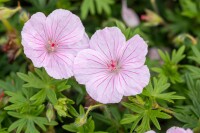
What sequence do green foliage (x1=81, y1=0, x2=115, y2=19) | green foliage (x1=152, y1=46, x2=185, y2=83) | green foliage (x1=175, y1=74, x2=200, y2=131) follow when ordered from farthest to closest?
green foliage (x1=81, y1=0, x2=115, y2=19), green foliage (x1=152, y1=46, x2=185, y2=83), green foliage (x1=175, y1=74, x2=200, y2=131)

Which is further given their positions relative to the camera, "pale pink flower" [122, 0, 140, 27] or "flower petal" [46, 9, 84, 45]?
"pale pink flower" [122, 0, 140, 27]

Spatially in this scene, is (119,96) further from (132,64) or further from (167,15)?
(167,15)

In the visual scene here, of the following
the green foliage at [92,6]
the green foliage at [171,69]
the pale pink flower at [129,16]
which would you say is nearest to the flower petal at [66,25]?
the green foliage at [171,69]

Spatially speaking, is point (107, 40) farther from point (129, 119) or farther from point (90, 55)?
point (129, 119)

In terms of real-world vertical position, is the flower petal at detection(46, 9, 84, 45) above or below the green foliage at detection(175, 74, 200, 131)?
above

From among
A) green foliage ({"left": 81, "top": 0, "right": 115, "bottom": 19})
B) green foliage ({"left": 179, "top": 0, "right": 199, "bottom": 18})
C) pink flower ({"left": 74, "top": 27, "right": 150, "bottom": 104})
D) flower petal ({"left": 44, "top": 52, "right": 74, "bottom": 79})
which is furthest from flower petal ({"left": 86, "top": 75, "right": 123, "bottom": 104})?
green foliage ({"left": 179, "top": 0, "right": 199, "bottom": 18})

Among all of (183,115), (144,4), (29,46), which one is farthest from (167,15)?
(29,46)

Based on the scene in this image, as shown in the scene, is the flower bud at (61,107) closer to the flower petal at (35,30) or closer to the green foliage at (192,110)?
the flower petal at (35,30)

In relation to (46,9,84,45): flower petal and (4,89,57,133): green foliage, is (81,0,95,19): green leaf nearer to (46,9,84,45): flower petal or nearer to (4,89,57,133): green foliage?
(46,9,84,45): flower petal
